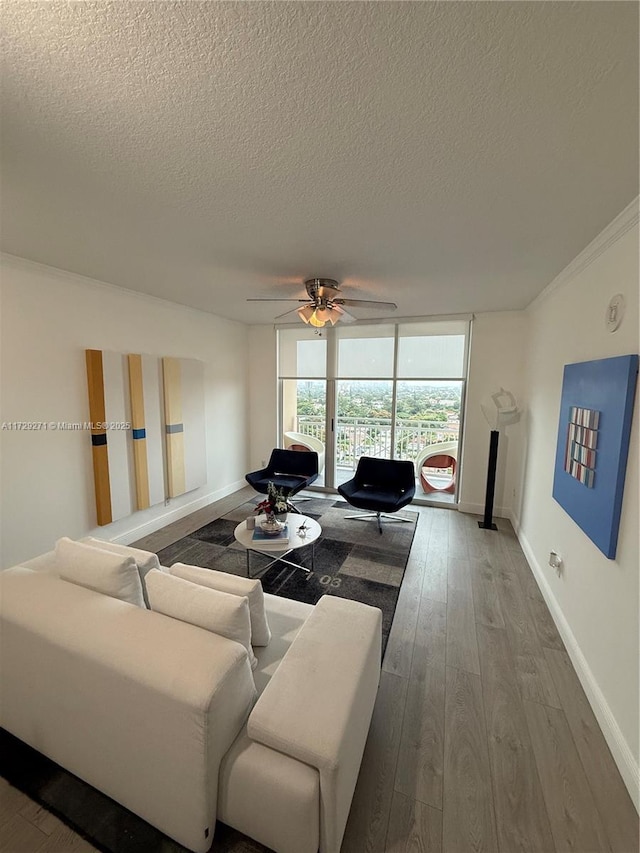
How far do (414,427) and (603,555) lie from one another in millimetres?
3162

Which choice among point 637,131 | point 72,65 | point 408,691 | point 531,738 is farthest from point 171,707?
point 637,131

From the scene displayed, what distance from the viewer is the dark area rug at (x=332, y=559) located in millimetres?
2732

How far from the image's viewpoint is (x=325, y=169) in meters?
1.46

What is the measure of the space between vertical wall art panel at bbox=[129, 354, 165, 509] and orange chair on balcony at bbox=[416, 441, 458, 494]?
11.4ft

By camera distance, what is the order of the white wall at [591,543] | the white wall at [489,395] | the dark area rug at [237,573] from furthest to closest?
the white wall at [489,395], the white wall at [591,543], the dark area rug at [237,573]

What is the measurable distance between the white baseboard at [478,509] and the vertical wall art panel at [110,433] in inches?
156

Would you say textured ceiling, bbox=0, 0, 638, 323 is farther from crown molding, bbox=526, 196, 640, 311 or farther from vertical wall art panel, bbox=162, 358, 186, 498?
vertical wall art panel, bbox=162, 358, 186, 498

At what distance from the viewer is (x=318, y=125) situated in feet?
3.96

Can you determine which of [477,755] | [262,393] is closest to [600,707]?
[477,755]

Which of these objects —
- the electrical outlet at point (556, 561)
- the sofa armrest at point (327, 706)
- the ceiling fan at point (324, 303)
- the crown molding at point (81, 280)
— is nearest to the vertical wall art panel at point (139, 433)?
the crown molding at point (81, 280)

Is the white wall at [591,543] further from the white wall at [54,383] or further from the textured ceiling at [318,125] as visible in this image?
the white wall at [54,383]

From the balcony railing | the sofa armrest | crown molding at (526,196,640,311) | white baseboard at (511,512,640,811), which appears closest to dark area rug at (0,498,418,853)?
the sofa armrest

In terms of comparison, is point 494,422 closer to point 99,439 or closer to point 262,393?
point 262,393

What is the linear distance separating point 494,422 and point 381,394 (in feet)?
4.95
